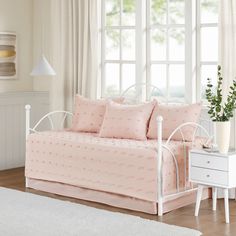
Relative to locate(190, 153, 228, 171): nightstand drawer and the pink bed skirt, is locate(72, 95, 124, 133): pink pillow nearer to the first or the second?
the pink bed skirt

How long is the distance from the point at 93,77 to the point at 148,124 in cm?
117

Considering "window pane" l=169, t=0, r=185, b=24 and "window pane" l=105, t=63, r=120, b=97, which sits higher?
"window pane" l=169, t=0, r=185, b=24

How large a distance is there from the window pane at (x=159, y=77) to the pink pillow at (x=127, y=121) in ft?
2.09

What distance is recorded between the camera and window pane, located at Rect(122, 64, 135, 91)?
21.1 ft

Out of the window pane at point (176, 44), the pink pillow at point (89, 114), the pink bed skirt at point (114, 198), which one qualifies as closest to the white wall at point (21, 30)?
the pink pillow at point (89, 114)

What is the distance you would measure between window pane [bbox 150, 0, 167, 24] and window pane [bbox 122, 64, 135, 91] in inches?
21.9

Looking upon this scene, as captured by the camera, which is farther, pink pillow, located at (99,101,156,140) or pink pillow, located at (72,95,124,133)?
pink pillow, located at (72,95,124,133)

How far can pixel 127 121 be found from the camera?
5.54 meters

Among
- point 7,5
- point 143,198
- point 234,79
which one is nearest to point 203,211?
point 143,198

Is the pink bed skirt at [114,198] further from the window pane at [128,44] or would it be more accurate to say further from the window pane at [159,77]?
the window pane at [128,44]

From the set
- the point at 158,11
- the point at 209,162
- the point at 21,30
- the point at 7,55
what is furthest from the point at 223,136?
the point at 21,30

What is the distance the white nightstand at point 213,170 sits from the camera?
15.3 ft

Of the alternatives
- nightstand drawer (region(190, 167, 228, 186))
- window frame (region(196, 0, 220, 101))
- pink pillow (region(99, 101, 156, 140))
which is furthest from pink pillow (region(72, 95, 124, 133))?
nightstand drawer (region(190, 167, 228, 186))

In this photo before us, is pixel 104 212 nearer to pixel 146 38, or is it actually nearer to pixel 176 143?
pixel 176 143
